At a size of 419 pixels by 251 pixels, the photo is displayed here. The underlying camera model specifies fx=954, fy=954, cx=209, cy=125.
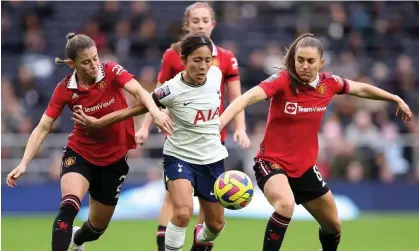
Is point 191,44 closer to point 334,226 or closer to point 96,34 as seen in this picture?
point 334,226

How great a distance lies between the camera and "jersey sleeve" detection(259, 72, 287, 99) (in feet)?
26.2

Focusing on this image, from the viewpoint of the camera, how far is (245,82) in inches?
708

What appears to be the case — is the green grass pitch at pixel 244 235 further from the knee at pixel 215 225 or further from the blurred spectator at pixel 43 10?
the blurred spectator at pixel 43 10

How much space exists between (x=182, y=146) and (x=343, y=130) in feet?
31.4

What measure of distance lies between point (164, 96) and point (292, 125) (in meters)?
1.12

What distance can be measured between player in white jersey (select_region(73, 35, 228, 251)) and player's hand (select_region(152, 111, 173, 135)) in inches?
13.2

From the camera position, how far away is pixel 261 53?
18344 millimetres

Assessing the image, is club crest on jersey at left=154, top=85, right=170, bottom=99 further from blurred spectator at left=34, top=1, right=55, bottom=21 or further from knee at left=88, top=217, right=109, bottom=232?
blurred spectator at left=34, top=1, right=55, bottom=21

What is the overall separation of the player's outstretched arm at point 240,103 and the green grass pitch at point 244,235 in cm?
327

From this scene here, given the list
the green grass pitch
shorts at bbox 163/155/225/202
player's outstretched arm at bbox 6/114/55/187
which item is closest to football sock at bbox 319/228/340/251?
shorts at bbox 163/155/225/202

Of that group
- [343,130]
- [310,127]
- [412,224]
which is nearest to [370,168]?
[343,130]

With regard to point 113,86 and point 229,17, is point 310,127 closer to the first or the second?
point 113,86

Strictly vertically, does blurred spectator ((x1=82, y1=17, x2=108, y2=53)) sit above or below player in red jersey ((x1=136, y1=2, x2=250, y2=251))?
below

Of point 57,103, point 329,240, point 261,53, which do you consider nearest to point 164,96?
point 57,103
